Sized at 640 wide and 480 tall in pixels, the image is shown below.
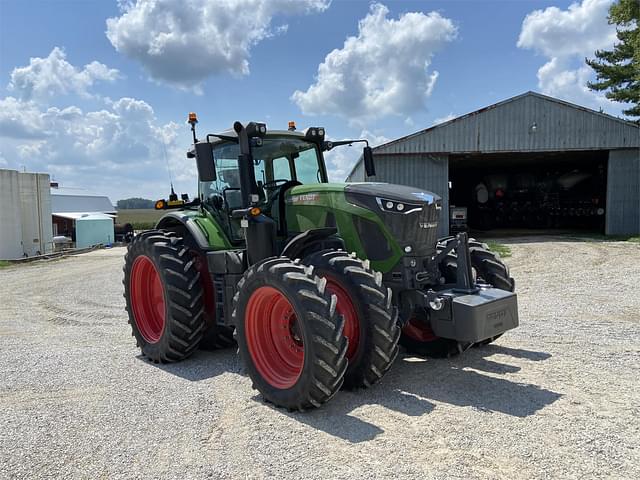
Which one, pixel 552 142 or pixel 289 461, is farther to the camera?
pixel 552 142

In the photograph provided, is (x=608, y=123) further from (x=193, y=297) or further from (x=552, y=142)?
(x=193, y=297)

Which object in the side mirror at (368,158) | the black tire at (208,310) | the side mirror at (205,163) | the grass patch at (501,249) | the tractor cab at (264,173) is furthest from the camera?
the grass patch at (501,249)

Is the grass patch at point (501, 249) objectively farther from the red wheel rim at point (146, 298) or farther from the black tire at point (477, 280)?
the red wheel rim at point (146, 298)

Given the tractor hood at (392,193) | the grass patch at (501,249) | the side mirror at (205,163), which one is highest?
the side mirror at (205,163)

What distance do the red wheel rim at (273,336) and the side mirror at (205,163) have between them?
1315 millimetres

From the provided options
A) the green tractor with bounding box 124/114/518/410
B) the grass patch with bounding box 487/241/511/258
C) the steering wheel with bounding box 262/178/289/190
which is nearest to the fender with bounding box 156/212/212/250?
the green tractor with bounding box 124/114/518/410

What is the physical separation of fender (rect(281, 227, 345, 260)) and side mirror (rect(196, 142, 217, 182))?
1.03 meters

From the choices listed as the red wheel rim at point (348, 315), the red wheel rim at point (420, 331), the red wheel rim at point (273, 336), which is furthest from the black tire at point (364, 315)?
the red wheel rim at point (420, 331)

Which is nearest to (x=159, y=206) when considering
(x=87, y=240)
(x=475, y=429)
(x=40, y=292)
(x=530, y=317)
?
(x=475, y=429)

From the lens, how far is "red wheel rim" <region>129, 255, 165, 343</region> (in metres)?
6.84

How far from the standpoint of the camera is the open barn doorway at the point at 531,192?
27016 millimetres

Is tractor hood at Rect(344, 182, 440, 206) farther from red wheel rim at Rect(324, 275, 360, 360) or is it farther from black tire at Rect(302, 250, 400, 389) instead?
red wheel rim at Rect(324, 275, 360, 360)

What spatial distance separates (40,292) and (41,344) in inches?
253

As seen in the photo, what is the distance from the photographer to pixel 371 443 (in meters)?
3.84
